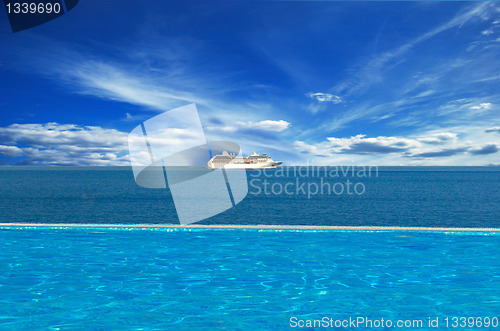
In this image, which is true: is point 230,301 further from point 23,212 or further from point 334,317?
point 23,212

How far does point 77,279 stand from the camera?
250 inches

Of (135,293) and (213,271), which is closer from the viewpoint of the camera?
(135,293)

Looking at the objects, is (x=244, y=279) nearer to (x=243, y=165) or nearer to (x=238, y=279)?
(x=238, y=279)

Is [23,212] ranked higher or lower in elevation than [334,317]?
higher

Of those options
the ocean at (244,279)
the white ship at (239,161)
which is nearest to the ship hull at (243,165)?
the white ship at (239,161)

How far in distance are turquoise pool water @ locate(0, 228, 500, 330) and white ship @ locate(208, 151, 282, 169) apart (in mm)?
112189

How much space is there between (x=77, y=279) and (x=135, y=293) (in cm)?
145

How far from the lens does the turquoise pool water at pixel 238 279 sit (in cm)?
494

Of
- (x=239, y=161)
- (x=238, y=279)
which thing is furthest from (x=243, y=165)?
(x=238, y=279)

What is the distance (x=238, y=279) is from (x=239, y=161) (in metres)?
116

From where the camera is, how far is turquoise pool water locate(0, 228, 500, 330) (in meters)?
4.94

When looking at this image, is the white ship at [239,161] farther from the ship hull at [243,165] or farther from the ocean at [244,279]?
the ocean at [244,279]

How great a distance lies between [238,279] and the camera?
6441 mm

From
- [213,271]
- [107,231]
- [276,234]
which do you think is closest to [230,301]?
[213,271]
